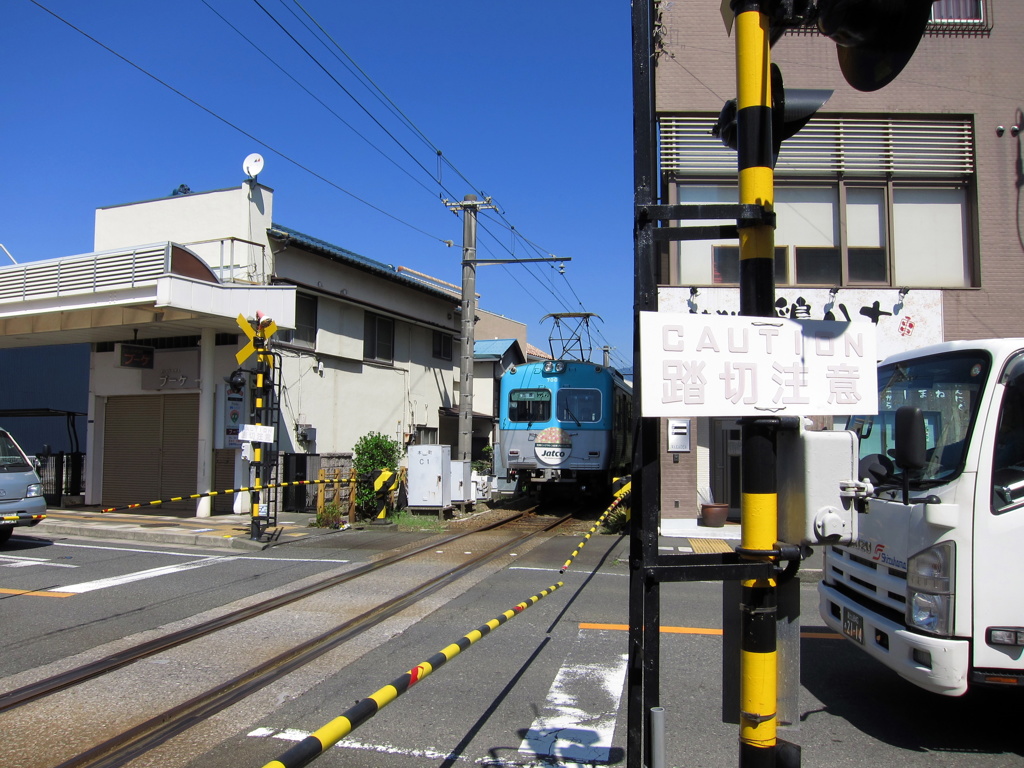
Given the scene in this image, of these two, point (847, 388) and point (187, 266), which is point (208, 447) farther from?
point (847, 388)

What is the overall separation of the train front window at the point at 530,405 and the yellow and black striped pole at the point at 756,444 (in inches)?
637

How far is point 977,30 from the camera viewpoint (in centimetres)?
1463

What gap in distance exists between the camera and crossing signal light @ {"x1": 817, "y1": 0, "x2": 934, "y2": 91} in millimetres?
2791

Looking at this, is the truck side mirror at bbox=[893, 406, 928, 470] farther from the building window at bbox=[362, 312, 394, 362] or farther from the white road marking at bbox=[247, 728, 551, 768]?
the building window at bbox=[362, 312, 394, 362]

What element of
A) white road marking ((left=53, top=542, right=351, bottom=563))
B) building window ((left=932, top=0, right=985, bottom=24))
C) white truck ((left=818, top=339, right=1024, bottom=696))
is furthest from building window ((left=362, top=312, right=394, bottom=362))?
white truck ((left=818, top=339, right=1024, bottom=696))

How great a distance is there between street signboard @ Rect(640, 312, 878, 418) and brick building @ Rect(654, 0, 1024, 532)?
1165cm

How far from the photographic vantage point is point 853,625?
5.23 m

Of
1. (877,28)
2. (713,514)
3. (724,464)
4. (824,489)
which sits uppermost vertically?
(877,28)

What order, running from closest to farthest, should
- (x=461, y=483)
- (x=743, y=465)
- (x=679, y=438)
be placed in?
(x=743, y=465), (x=679, y=438), (x=461, y=483)

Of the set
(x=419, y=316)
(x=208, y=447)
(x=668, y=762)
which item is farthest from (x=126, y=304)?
(x=668, y=762)

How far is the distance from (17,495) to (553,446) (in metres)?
11.1

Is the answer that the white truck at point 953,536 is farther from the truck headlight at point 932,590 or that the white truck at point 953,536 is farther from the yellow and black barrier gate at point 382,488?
the yellow and black barrier gate at point 382,488

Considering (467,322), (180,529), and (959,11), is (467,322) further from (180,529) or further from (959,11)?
(959,11)

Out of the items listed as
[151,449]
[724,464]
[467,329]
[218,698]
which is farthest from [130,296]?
[724,464]
